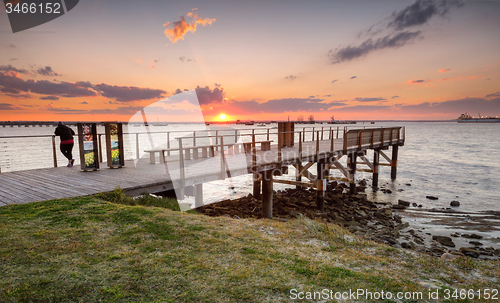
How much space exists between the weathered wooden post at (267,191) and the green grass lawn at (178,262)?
15.2 ft

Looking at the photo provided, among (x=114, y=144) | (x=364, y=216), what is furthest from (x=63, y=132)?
(x=364, y=216)

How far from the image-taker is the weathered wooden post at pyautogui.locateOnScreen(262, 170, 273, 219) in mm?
10469

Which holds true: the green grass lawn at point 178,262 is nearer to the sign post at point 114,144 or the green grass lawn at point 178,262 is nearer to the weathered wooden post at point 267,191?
the sign post at point 114,144

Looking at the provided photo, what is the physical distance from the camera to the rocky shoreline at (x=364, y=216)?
8844mm

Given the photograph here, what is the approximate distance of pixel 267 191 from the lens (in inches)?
416

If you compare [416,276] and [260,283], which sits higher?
[260,283]

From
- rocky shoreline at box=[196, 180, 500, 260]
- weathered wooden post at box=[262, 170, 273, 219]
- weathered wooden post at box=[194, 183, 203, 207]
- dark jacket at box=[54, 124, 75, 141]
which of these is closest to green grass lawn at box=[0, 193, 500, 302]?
rocky shoreline at box=[196, 180, 500, 260]

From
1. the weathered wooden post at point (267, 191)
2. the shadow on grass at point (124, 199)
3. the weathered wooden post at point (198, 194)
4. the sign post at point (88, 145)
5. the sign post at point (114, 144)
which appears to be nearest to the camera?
the shadow on grass at point (124, 199)

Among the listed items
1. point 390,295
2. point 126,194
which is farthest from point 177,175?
point 390,295

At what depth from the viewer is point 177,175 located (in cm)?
798

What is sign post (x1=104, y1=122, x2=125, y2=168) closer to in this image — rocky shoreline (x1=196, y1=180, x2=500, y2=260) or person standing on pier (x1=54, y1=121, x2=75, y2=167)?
person standing on pier (x1=54, y1=121, x2=75, y2=167)

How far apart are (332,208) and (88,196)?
408 inches

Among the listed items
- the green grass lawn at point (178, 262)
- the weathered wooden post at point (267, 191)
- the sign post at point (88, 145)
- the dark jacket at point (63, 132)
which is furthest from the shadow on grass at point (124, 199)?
the dark jacket at point (63, 132)

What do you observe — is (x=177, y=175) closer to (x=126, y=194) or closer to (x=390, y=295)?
(x=126, y=194)
